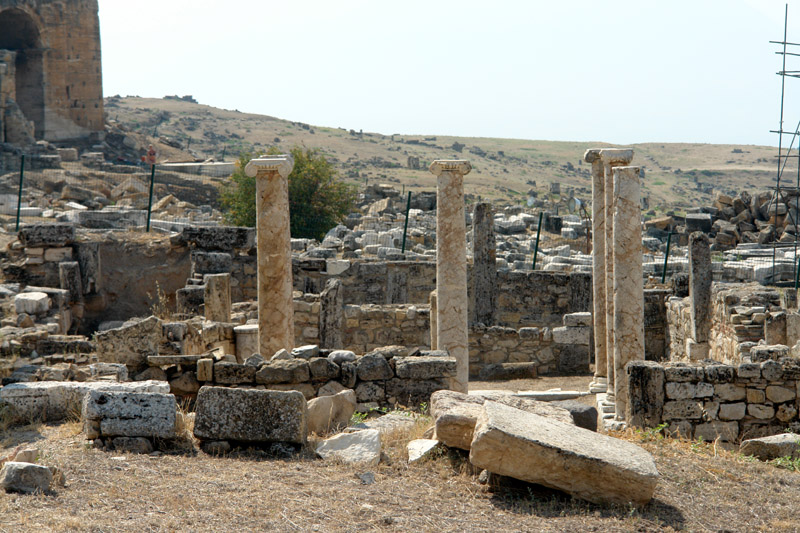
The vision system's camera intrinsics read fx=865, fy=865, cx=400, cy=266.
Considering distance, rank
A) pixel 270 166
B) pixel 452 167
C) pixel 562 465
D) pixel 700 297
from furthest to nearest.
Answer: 1. pixel 700 297
2. pixel 452 167
3. pixel 270 166
4. pixel 562 465

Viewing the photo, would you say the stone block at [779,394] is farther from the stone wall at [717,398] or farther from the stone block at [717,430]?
the stone block at [717,430]

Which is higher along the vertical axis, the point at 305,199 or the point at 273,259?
the point at 305,199

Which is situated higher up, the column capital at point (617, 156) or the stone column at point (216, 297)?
the column capital at point (617, 156)

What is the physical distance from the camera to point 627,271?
10312mm

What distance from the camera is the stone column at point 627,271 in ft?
33.4

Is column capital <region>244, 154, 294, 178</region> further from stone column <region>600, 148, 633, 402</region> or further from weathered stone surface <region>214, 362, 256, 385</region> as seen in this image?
stone column <region>600, 148, 633, 402</region>

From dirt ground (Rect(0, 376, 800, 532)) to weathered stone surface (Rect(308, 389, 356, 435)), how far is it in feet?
2.20

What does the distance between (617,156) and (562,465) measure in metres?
6.62

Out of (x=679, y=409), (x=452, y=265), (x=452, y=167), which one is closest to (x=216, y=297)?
(x=452, y=265)

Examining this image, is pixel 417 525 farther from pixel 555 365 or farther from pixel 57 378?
pixel 555 365

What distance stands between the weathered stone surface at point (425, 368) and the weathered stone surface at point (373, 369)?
0.36 feet

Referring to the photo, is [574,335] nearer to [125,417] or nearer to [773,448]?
[773,448]

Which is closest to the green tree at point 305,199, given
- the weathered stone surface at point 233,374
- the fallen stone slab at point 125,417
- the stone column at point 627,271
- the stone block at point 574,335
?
the stone block at point 574,335

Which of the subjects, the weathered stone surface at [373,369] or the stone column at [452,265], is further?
the stone column at [452,265]
